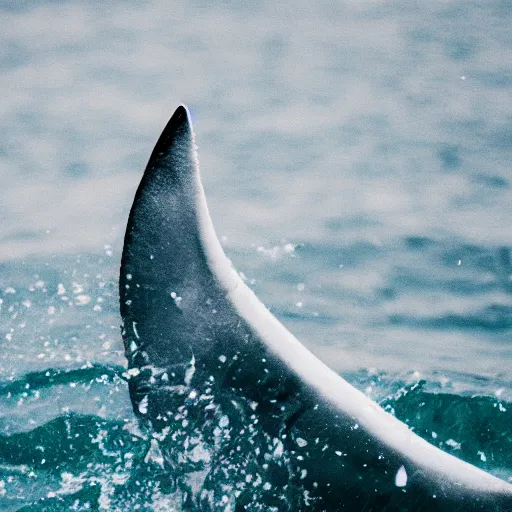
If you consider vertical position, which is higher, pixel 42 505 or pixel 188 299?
pixel 188 299

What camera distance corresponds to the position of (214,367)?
2.33 m

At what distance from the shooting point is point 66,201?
249 inches

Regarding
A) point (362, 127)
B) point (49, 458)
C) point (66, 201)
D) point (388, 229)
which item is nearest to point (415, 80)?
point (362, 127)

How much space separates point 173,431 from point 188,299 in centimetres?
50

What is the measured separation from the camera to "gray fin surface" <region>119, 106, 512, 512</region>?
2238 millimetres

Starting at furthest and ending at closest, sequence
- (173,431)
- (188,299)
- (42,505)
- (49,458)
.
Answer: (49,458) < (42,505) < (173,431) < (188,299)

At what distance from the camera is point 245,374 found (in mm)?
2318

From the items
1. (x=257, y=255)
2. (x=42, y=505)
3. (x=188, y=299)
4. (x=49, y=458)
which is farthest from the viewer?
(x=257, y=255)

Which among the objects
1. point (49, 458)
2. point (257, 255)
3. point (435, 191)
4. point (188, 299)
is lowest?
point (49, 458)

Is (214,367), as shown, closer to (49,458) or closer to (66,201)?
(49,458)

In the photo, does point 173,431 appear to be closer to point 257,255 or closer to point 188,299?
point 188,299

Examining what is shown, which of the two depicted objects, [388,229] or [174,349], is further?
[388,229]

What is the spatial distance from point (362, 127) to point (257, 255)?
1.56 meters

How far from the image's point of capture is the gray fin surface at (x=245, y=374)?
224cm
